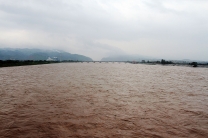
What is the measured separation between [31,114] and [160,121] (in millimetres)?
8193

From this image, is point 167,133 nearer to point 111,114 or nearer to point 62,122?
point 111,114

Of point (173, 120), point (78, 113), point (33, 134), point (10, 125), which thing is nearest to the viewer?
point (33, 134)

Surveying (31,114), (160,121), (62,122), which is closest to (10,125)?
(31,114)

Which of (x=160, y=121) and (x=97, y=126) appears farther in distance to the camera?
(x=160, y=121)

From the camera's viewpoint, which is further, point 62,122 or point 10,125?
point 62,122

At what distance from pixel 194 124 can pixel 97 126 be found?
18.9 ft

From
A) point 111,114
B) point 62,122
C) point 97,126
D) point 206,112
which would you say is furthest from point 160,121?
point 62,122

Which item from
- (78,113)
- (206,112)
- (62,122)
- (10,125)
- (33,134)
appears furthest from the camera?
(206,112)

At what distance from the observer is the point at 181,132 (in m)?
7.63

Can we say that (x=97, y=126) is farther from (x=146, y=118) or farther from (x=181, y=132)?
(x=181, y=132)

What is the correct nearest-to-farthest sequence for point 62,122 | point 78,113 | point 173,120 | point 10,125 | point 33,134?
1. point 33,134
2. point 10,125
3. point 62,122
4. point 173,120
5. point 78,113

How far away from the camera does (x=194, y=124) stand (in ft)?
28.9

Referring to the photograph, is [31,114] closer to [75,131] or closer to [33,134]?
[33,134]

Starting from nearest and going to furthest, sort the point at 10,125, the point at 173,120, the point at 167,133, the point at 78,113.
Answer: the point at 167,133, the point at 10,125, the point at 173,120, the point at 78,113
